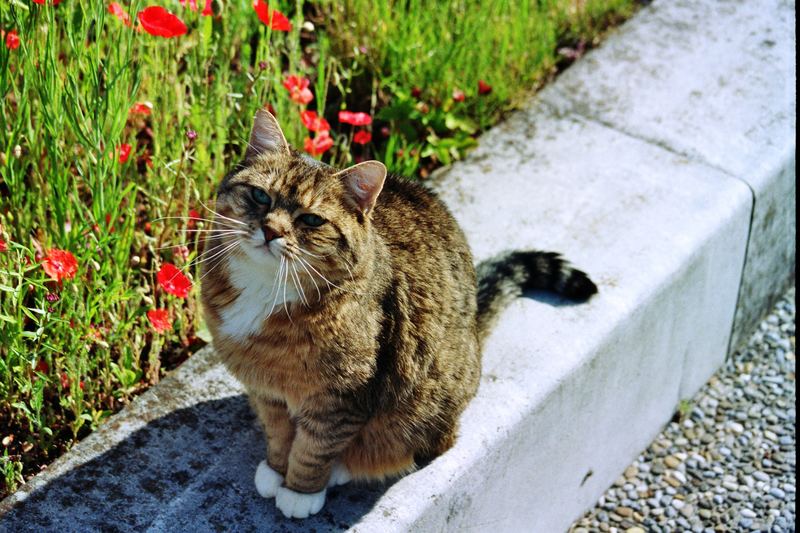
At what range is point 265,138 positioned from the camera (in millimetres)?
2350

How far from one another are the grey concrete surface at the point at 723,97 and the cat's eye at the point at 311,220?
6.05 feet

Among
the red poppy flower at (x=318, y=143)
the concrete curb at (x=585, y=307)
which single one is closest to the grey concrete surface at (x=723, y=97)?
the concrete curb at (x=585, y=307)

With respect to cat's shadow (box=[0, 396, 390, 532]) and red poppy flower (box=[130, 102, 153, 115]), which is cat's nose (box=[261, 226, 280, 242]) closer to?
cat's shadow (box=[0, 396, 390, 532])

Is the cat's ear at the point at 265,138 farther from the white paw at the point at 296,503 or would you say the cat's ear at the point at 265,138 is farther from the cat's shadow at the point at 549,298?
the cat's shadow at the point at 549,298

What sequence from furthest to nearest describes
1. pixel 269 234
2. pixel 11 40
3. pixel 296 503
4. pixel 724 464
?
pixel 724 464, pixel 11 40, pixel 296 503, pixel 269 234

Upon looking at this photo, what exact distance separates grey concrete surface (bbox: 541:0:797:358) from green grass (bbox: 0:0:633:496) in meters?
0.28

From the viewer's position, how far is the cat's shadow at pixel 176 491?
2.32 m

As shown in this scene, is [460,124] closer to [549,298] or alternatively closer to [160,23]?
[549,298]

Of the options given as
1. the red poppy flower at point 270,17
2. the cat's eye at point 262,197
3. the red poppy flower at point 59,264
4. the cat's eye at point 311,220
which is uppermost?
the red poppy flower at point 270,17

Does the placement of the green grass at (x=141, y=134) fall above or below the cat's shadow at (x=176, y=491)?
above

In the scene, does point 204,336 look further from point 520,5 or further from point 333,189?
point 520,5

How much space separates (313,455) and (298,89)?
1167mm

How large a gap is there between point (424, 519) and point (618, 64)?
230 cm

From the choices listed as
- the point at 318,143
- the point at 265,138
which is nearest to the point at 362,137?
the point at 318,143
